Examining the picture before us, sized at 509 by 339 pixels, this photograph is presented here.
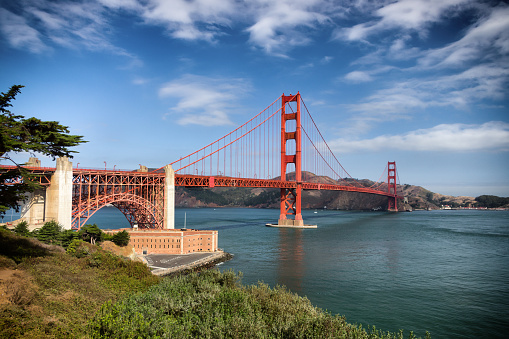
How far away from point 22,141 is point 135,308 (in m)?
8.82

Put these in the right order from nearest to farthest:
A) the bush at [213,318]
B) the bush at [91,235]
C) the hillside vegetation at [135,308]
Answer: the bush at [213,318], the hillside vegetation at [135,308], the bush at [91,235]

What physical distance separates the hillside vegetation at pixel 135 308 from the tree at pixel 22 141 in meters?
4.16

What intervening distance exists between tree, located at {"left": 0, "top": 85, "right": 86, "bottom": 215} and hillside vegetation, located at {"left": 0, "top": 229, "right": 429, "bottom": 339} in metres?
4.16

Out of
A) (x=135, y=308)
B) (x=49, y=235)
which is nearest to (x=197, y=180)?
(x=49, y=235)

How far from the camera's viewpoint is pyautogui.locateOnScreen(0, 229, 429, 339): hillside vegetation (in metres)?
11.8

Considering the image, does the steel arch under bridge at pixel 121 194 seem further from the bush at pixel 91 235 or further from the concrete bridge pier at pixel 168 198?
the bush at pixel 91 235

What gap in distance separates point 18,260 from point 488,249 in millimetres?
57409

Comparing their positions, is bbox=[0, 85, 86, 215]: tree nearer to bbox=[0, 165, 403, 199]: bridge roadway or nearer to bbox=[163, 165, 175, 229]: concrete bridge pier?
bbox=[0, 165, 403, 199]: bridge roadway

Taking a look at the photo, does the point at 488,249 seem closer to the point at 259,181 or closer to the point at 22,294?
the point at 259,181

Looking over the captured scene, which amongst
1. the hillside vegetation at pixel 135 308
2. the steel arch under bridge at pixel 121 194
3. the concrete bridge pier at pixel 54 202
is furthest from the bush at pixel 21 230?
the steel arch under bridge at pixel 121 194

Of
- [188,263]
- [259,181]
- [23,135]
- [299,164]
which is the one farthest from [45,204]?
[299,164]

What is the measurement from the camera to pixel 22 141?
1552 cm

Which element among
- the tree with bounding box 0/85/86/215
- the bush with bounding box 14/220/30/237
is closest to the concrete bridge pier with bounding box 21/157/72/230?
the bush with bounding box 14/220/30/237

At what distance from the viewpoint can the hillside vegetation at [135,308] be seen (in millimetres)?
11820
